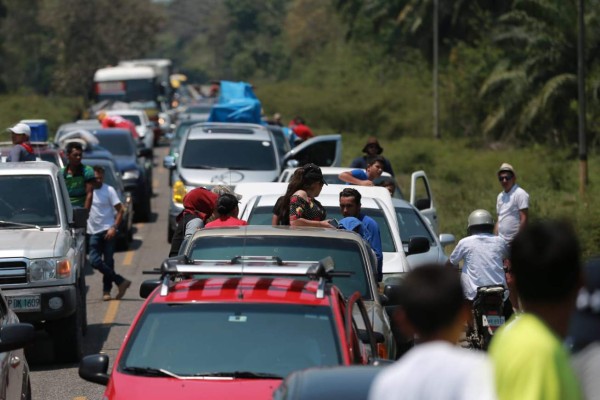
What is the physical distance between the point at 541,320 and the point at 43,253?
8.50 meters

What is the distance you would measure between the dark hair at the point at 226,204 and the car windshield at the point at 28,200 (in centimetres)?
214

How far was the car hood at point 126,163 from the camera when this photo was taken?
2523 centimetres

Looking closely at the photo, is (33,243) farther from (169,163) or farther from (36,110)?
(36,110)

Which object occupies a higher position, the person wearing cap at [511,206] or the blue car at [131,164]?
the person wearing cap at [511,206]

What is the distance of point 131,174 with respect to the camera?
2500cm

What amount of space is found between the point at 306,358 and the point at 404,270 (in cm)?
520

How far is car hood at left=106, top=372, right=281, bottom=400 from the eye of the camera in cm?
675

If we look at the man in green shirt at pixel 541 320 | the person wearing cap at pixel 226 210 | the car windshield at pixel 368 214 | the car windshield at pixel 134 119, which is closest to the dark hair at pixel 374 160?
the car windshield at pixel 368 214

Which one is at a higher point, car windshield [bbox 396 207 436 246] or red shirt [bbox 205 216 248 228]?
red shirt [bbox 205 216 248 228]

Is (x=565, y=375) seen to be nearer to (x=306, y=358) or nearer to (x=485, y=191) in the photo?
(x=306, y=358)

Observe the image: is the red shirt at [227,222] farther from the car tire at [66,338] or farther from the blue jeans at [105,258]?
the blue jeans at [105,258]

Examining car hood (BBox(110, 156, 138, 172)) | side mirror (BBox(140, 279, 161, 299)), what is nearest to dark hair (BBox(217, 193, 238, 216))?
side mirror (BBox(140, 279, 161, 299))

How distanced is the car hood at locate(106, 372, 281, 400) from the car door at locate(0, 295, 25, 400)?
1018 millimetres

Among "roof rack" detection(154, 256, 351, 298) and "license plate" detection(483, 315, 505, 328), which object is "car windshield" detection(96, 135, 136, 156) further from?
"roof rack" detection(154, 256, 351, 298)
